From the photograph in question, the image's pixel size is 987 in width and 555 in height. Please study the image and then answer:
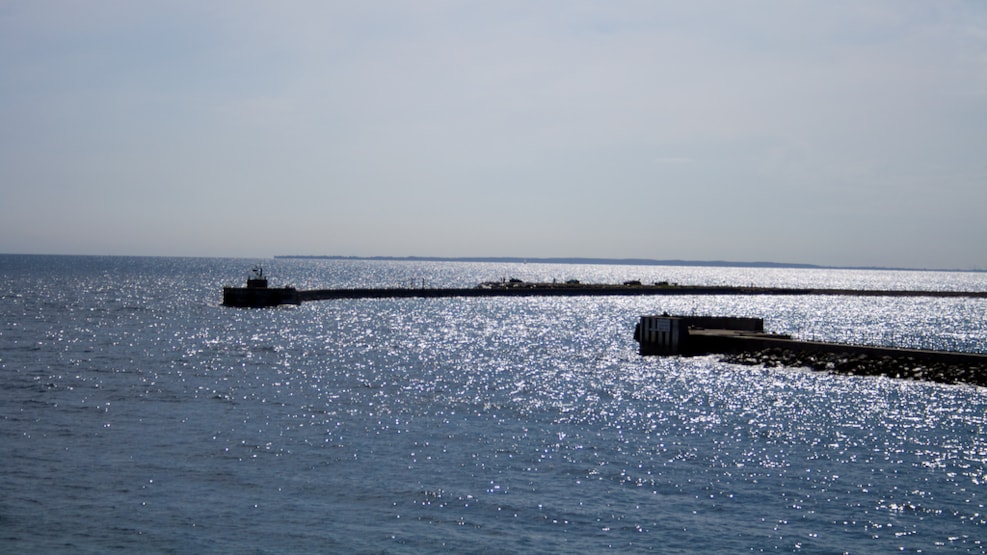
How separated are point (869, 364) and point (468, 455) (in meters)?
37.0

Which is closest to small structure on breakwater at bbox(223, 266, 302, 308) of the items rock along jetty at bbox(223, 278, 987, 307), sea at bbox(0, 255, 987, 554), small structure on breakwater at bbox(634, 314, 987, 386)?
rock along jetty at bbox(223, 278, 987, 307)

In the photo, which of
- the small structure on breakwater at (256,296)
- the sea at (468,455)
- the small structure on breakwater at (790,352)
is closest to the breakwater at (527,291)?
the small structure on breakwater at (256,296)

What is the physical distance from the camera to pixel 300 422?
38344 millimetres

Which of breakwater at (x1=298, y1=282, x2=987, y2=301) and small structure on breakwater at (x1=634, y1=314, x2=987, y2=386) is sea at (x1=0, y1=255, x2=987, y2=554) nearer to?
small structure on breakwater at (x1=634, y1=314, x2=987, y2=386)

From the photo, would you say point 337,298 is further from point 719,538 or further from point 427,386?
point 719,538

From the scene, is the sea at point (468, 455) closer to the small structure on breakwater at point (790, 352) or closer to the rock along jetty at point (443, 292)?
the small structure on breakwater at point (790, 352)

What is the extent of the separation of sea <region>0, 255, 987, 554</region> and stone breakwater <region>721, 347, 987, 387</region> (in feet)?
4.49

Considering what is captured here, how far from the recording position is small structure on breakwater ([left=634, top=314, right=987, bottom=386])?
5741 cm

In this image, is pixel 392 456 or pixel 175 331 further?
pixel 175 331

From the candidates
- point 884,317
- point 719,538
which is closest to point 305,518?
point 719,538

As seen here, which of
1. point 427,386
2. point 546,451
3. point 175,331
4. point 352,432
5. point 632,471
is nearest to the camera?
point 632,471

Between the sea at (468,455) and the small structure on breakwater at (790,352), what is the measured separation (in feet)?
5.95

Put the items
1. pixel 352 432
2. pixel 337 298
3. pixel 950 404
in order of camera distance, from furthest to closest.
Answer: pixel 337 298 → pixel 950 404 → pixel 352 432

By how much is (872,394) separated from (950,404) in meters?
4.36
